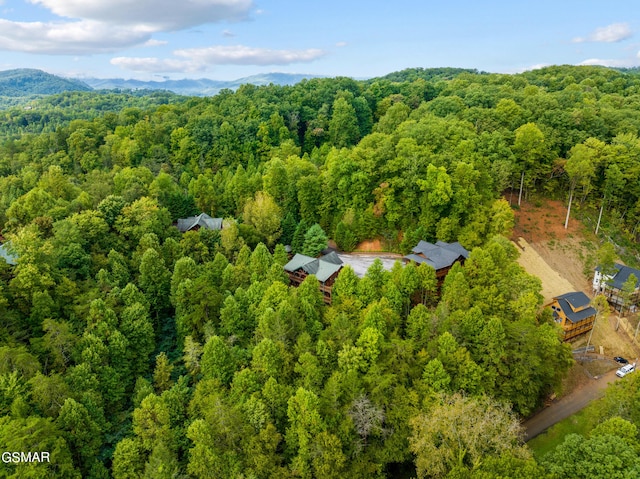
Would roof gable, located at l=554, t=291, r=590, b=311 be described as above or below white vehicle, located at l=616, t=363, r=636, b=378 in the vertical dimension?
above

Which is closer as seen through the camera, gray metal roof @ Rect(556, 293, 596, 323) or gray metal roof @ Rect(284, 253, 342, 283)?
gray metal roof @ Rect(556, 293, 596, 323)

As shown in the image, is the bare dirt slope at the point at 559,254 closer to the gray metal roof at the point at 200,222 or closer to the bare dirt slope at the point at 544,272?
the bare dirt slope at the point at 544,272

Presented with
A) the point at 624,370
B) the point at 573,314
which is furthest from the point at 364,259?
the point at 624,370

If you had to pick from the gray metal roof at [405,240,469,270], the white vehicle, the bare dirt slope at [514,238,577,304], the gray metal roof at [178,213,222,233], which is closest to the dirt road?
the white vehicle

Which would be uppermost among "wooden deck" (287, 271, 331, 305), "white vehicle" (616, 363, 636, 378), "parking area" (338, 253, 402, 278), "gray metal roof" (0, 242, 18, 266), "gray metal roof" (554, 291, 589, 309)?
"gray metal roof" (0, 242, 18, 266)

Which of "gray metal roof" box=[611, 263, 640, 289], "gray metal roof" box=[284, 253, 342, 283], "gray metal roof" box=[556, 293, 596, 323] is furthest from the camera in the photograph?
"gray metal roof" box=[611, 263, 640, 289]

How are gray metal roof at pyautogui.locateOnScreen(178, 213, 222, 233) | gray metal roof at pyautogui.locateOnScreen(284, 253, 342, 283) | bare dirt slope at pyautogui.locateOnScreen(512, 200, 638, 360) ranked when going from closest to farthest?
1. gray metal roof at pyautogui.locateOnScreen(284, 253, 342, 283)
2. bare dirt slope at pyautogui.locateOnScreen(512, 200, 638, 360)
3. gray metal roof at pyautogui.locateOnScreen(178, 213, 222, 233)

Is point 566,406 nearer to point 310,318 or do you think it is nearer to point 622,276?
point 622,276

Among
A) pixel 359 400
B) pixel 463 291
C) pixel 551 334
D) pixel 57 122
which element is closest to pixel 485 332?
pixel 463 291

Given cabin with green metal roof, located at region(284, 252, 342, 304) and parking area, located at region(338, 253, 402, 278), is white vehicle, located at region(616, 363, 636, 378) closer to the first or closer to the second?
parking area, located at region(338, 253, 402, 278)
